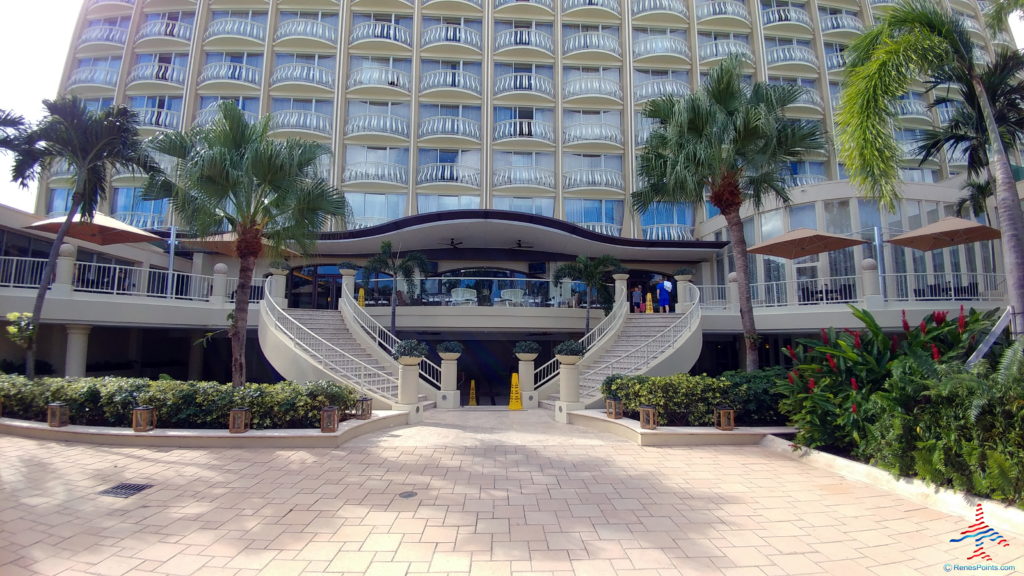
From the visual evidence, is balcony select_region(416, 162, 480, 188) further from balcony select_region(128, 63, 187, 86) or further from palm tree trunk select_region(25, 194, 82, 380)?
palm tree trunk select_region(25, 194, 82, 380)

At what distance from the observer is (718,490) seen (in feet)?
18.0

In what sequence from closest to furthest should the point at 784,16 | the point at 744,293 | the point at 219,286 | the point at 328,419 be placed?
1. the point at 328,419
2. the point at 744,293
3. the point at 219,286
4. the point at 784,16

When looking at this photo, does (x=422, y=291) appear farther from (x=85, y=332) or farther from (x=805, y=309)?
(x=805, y=309)

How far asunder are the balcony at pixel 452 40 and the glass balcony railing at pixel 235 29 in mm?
8394

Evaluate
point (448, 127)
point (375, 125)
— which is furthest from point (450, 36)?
point (375, 125)

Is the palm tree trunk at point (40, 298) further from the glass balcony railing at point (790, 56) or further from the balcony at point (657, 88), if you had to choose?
the glass balcony railing at point (790, 56)

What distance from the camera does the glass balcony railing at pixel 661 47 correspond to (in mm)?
23094

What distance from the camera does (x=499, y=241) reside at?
18359 millimetres

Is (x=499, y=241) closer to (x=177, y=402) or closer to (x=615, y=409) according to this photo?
(x=615, y=409)

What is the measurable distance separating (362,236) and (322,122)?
871cm

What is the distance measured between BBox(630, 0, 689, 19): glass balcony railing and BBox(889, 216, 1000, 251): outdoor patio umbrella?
17263mm

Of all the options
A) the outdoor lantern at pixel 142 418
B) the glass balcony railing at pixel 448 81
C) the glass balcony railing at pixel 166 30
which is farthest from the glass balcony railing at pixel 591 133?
the outdoor lantern at pixel 142 418

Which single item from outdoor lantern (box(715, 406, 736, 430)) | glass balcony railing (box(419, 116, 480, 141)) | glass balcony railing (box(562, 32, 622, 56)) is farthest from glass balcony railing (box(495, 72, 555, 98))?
outdoor lantern (box(715, 406, 736, 430))

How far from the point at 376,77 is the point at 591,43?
1113cm
